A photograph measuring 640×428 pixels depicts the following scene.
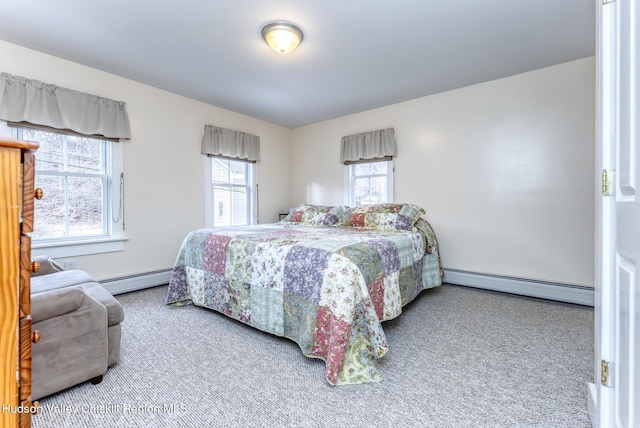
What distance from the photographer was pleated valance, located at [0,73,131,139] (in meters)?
2.48

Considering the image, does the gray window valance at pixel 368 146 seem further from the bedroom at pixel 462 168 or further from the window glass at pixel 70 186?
the window glass at pixel 70 186

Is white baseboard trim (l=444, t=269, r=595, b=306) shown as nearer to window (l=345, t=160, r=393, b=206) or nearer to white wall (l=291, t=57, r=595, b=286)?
white wall (l=291, t=57, r=595, b=286)

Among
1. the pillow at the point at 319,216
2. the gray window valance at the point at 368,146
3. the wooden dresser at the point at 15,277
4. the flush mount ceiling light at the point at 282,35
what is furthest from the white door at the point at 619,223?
the gray window valance at the point at 368,146

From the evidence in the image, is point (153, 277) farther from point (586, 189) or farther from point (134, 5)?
point (586, 189)

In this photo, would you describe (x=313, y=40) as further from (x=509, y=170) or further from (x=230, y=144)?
(x=509, y=170)

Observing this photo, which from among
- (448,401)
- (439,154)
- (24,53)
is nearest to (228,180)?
(24,53)

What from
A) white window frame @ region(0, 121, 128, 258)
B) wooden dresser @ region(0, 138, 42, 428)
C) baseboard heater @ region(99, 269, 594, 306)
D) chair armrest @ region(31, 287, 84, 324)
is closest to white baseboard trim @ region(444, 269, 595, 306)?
baseboard heater @ region(99, 269, 594, 306)

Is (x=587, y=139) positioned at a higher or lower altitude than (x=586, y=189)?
higher

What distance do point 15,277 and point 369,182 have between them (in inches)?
154

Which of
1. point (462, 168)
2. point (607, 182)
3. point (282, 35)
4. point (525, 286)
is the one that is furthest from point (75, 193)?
point (525, 286)

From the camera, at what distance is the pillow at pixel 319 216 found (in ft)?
12.0

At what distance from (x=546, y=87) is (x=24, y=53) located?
5.01m

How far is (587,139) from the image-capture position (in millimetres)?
2795

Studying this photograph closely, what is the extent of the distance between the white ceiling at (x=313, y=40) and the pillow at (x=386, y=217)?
1450 mm
